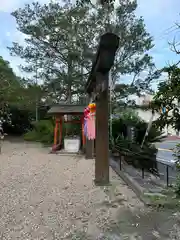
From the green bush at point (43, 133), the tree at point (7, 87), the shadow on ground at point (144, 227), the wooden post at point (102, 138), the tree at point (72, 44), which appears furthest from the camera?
the green bush at point (43, 133)

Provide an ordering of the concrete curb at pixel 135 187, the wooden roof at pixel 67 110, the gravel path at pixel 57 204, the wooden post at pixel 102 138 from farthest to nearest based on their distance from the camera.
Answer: the wooden roof at pixel 67 110 → the wooden post at pixel 102 138 → the concrete curb at pixel 135 187 → the gravel path at pixel 57 204

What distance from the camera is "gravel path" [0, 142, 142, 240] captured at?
2.56 meters

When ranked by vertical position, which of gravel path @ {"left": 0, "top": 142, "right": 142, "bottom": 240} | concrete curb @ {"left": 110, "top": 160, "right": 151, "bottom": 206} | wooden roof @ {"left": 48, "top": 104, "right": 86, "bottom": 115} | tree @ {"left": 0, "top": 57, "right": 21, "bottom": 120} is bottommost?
gravel path @ {"left": 0, "top": 142, "right": 142, "bottom": 240}

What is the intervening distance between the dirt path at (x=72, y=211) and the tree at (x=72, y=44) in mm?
7804

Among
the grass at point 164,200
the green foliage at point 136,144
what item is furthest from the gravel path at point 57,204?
the green foliage at point 136,144

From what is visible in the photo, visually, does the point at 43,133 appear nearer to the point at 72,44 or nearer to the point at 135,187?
the point at 72,44

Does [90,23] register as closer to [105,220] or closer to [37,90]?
[37,90]

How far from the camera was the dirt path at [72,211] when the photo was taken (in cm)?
248

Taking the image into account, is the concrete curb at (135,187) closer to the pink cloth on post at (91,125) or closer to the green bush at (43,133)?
the pink cloth on post at (91,125)

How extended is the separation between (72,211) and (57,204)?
337mm

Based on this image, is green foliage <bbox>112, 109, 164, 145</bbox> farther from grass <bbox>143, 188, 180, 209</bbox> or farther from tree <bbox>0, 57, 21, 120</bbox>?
grass <bbox>143, 188, 180, 209</bbox>

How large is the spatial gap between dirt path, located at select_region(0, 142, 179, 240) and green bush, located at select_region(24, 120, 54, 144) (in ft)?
23.2

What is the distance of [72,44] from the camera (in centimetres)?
1195

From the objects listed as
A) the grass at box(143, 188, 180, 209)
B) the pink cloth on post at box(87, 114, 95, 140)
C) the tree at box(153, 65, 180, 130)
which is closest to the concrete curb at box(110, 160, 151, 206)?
the grass at box(143, 188, 180, 209)
